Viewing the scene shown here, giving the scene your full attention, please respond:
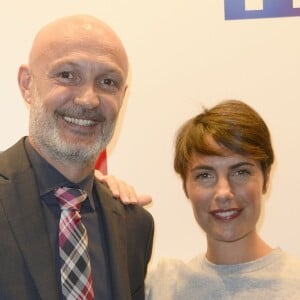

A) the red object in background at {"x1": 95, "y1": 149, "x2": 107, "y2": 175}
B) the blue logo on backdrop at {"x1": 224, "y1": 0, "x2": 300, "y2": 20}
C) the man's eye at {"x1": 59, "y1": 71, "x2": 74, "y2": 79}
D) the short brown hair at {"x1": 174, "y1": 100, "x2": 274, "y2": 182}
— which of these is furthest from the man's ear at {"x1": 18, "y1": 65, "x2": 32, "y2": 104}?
the blue logo on backdrop at {"x1": 224, "y1": 0, "x2": 300, "y2": 20}

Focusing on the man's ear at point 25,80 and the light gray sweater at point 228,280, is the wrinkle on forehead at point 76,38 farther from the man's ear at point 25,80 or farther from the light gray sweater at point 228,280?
the light gray sweater at point 228,280

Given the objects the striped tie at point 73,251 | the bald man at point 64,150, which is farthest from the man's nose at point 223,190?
the striped tie at point 73,251

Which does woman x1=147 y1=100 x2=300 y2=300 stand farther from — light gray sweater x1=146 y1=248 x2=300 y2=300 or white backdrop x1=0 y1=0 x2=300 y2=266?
white backdrop x1=0 y1=0 x2=300 y2=266

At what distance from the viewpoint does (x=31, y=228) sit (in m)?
1.29

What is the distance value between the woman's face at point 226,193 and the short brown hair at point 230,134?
0.07 feet

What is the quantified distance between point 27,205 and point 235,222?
58cm

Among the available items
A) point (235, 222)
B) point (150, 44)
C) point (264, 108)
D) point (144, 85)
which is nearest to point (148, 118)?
point (144, 85)

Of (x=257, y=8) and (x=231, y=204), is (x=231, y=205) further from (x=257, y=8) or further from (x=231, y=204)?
(x=257, y=8)

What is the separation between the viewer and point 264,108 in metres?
2.14

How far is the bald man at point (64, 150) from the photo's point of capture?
1.30 meters

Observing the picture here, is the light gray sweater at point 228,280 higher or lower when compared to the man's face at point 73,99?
lower

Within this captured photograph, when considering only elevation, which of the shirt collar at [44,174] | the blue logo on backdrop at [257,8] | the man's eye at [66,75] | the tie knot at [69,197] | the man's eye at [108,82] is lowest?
the tie knot at [69,197]

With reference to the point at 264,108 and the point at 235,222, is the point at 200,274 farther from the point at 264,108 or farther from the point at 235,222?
the point at 264,108

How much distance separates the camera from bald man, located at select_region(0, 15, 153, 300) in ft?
4.26
